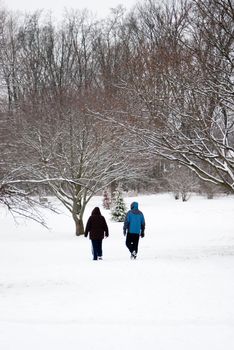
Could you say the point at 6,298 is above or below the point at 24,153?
below

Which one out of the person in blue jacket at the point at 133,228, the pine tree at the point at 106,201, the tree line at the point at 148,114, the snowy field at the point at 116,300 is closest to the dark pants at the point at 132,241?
the person in blue jacket at the point at 133,228

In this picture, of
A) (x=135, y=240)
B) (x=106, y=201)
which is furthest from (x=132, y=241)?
(x=106, y=201)

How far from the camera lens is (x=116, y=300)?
24.2 ft

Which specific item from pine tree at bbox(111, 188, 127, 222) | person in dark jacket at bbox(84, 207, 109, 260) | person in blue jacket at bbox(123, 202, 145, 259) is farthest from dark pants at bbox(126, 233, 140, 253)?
pine tree at bbox(111, 188, 127, 222)

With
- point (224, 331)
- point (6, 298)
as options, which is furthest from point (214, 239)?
point (224, 331)

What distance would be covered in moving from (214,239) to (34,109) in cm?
998

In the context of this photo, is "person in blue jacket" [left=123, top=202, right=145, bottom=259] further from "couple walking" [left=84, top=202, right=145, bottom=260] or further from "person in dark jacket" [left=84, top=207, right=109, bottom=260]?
"person in dark jacket" [left=84, top=207, right=109, bottom=260]

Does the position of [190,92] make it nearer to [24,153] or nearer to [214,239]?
[214,239]

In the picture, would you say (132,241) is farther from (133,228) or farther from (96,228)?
(96,228)

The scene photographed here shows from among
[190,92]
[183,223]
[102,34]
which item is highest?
[102,34]

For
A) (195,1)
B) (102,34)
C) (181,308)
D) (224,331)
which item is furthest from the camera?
(102,34)

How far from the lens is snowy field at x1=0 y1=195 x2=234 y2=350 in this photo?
543 centimetres

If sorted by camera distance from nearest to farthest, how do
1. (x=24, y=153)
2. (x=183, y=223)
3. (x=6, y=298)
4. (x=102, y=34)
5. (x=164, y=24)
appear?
(x=6, y=298) → (x=164, y=24) → (x=24, y=153) → (x=183, y=223) → (x=102, y=34)

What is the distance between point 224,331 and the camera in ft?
18.4
